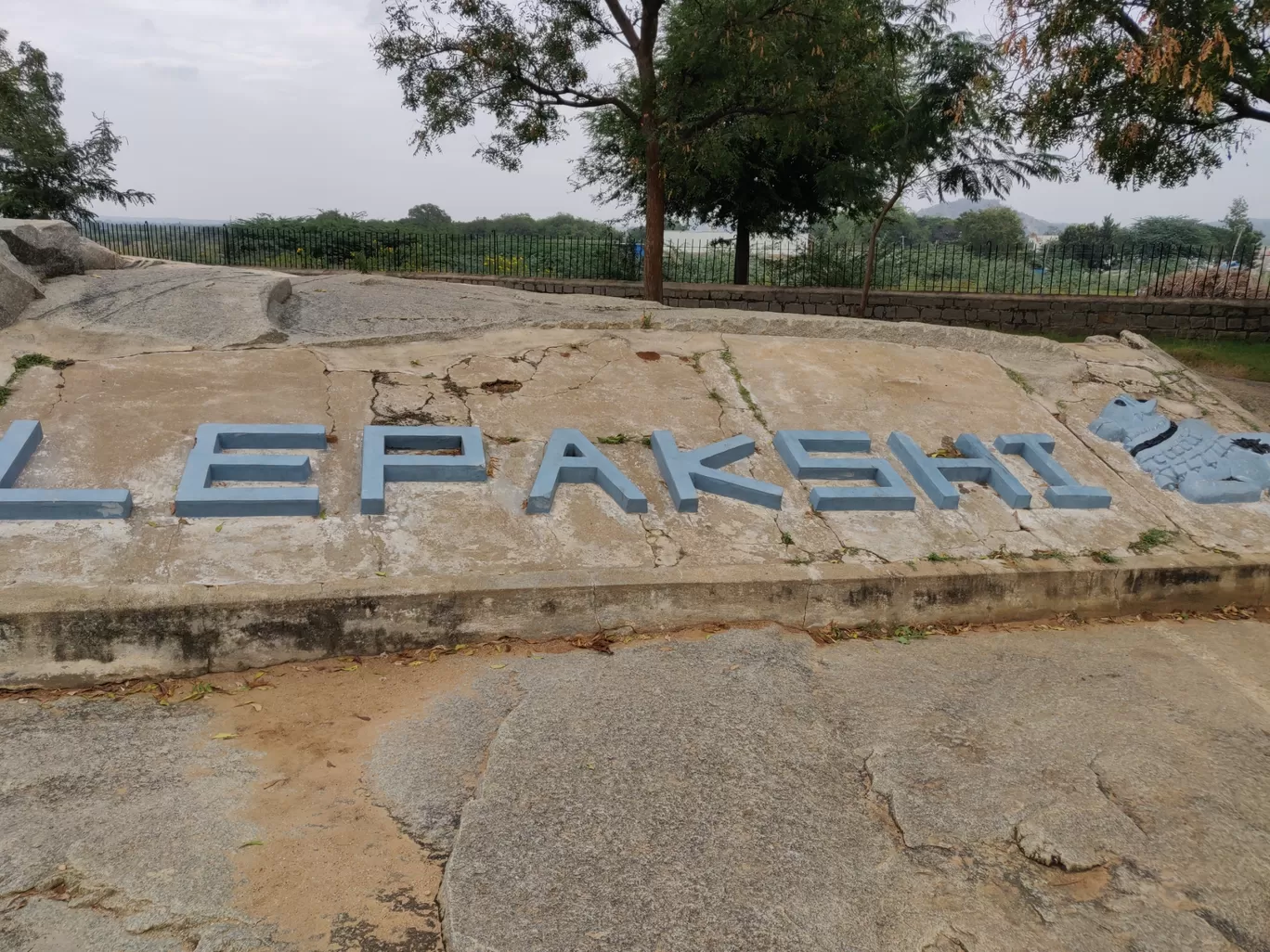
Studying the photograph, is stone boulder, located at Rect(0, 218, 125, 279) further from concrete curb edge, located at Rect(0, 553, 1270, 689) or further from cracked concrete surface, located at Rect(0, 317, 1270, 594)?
concrete curb edge, located at Rect(0, 553, 1270, 689)

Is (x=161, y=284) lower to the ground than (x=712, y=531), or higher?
higher

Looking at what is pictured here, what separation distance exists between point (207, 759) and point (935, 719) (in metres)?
2.70

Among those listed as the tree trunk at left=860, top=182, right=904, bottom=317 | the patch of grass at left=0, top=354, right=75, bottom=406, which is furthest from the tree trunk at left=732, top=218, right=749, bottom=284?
the patch of grass at left=0, top=354, right=75, bottom=406

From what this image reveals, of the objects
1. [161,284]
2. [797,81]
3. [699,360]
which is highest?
[797,81]

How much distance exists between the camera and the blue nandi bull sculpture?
227 inches

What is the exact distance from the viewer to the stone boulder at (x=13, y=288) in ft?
19.5

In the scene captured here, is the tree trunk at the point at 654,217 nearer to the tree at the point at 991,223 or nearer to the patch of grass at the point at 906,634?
the patch of grass at the point at 906,634

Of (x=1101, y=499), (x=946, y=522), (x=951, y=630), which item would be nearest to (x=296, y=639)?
(x=951, y=630)

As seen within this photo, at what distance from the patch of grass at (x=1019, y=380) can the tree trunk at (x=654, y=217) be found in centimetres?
680

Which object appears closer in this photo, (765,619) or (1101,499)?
(765,619)

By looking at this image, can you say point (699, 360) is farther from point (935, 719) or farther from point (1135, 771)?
point (1135, 771)

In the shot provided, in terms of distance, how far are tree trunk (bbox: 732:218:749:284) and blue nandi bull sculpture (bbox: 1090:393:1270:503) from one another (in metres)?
11.9

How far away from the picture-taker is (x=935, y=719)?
12.2 feet

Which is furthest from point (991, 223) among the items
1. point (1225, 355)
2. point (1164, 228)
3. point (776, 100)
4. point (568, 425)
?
point (568, 425)
